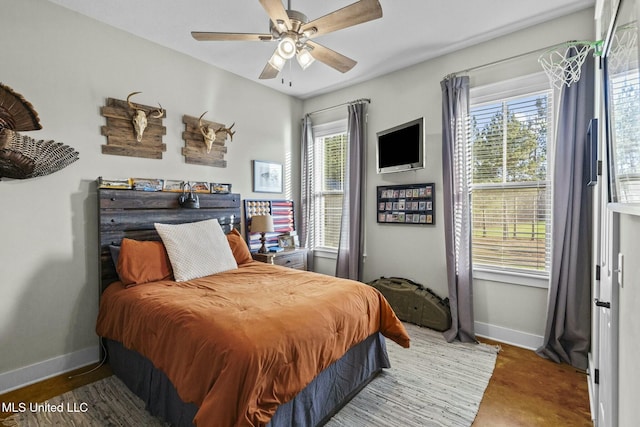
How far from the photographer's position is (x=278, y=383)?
143cm

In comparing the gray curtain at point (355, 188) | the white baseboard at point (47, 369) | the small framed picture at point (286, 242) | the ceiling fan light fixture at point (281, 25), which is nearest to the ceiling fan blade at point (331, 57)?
the ceiling fan light fixture at point (281, 25)

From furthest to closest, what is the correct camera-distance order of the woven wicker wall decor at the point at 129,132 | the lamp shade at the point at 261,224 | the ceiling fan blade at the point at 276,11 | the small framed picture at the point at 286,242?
the small framed picture at the point at 286,242
the lamp shade at the point at 261,224
the woven wicker wall decor at the point at 129,132
the ceiling fan blade at the point at 276,11

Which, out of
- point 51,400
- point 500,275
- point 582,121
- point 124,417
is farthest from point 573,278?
point 51,400

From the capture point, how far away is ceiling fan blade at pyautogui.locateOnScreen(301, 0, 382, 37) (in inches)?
66.7

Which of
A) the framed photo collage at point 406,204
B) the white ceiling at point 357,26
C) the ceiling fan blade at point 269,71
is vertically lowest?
the framed photo collage at point 406,204

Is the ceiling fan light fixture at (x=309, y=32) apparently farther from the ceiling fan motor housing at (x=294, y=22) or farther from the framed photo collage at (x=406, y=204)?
the framed photo collage at (x=406, y=204)

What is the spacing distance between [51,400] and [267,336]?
182 centimetres

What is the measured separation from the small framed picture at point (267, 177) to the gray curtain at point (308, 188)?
373mm

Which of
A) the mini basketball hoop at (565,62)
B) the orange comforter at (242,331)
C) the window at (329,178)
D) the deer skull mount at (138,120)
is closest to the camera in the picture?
the orange comforter at (242,331)

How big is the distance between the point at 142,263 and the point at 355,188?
2.44 metres

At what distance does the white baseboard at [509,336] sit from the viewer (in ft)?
8.84

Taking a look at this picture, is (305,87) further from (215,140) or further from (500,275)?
(500,275)

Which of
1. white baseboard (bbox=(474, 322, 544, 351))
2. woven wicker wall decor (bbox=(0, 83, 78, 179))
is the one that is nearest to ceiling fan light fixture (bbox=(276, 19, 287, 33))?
woven wicker wall decor (bbox=(0, 83, 78, 179))

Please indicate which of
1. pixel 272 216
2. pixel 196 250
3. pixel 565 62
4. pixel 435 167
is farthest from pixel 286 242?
pixel 565 62
